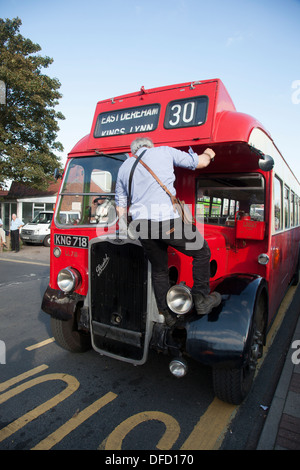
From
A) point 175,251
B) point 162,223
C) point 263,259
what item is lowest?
point 263,259

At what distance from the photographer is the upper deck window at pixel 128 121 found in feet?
10.7

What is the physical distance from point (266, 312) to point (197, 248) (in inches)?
58.5

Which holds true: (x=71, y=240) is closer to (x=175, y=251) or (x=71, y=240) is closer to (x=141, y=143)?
(x=175, y=251)

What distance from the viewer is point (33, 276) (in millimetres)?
8641

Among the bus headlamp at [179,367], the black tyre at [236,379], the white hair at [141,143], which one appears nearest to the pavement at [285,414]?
the black tyre at [236,379]

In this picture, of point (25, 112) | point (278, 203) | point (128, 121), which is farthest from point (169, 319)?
point (25, 112)

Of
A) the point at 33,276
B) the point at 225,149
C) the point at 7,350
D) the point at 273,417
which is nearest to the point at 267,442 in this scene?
the point at 273,417

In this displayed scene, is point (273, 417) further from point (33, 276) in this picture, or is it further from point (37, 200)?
point (37, 200)

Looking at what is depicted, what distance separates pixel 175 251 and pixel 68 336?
5.51ft

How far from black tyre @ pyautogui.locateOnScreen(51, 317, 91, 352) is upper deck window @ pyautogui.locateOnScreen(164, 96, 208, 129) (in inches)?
97.5

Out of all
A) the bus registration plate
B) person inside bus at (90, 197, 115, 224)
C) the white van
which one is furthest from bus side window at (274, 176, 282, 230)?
the white van

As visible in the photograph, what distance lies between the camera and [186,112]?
3.08 m

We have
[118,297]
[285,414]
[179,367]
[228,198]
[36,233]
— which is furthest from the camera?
[36,233]

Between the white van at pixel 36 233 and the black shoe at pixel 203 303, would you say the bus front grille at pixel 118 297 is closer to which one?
the black shoe at pixel 203 303
